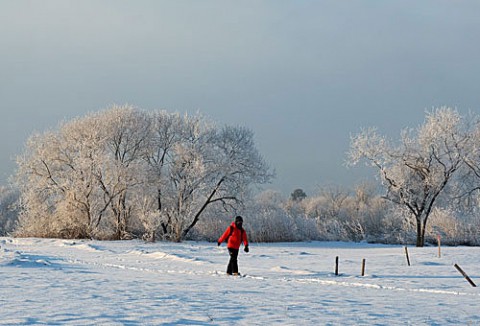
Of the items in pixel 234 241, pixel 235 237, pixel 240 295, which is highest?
pixel 235 237

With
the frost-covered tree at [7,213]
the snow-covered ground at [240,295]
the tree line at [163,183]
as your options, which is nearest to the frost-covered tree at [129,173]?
the tree line at [163,183]

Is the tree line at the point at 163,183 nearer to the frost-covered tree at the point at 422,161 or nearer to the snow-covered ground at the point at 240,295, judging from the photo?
the frost-covered tree at the point at 422,161

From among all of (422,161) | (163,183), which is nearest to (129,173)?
(163,183)

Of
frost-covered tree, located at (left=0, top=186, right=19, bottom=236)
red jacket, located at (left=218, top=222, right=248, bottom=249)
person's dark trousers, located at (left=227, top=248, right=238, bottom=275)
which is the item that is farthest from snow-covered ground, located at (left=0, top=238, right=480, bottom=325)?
frost-covered tree, located at (left=0, top=186, right=19, bottom=236)

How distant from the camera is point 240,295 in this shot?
44.6 ft

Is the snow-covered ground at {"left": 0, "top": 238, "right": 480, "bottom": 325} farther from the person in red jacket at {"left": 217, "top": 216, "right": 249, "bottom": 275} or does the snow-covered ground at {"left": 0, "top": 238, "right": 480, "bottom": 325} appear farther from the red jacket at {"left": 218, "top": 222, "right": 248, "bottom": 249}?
the red jacket at {"left": 218, "top": 222, "right": 248, "bottom": 249}

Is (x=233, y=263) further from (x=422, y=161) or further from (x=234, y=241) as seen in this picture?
(x=422, y=161)

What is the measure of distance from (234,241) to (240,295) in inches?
253

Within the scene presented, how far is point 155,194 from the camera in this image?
44.8m

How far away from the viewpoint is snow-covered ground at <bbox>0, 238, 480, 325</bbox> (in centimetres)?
1026

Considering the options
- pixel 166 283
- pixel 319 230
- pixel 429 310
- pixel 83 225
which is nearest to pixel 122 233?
pixel 83 225

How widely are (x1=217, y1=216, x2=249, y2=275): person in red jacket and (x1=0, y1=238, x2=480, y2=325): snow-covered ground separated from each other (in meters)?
0.47

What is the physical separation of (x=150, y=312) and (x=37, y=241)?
33.6 meters

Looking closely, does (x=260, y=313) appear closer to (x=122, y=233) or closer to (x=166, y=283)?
(x=166, y=283)
